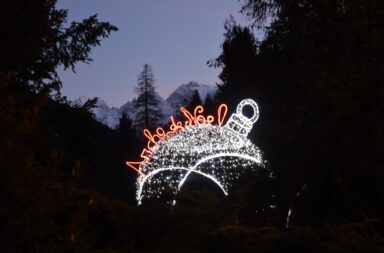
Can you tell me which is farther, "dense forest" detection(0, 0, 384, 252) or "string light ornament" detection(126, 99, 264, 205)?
"string light ornament" detection(126, 99, 264, 205)

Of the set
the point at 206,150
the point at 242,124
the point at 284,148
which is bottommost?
the point at 284,148

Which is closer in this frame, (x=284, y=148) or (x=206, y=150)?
(x=284, y=148)

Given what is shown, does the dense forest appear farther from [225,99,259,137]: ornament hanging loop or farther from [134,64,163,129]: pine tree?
A: [134,64,163,129]: pine tree

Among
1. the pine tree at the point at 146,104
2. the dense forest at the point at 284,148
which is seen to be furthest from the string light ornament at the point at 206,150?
the pine tree at the point at 146,104

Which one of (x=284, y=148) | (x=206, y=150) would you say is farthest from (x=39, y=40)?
(x=206, y=150)

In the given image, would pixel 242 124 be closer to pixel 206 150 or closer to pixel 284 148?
pixel 206 150

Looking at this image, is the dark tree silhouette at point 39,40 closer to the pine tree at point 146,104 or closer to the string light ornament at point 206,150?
the string light ornament at point 206,150

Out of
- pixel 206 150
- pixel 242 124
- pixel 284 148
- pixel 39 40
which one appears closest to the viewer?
pixel 39 40

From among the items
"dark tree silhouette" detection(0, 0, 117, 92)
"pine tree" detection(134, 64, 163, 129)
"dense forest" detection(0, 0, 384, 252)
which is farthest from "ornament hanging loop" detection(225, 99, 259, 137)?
"pine tree" detection(134, 64, 163, 129)

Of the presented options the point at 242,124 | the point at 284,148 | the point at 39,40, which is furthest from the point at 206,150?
the point at 39,40

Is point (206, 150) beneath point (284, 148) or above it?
above

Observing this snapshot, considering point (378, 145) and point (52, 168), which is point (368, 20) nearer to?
point (378, 145)

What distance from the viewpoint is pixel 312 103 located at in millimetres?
8320

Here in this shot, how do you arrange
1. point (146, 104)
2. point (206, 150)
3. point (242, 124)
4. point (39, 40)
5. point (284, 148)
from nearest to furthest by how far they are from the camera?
point (39, 40), point (284, 148), point (206, 150), point (242, 124), point (146, 104)
